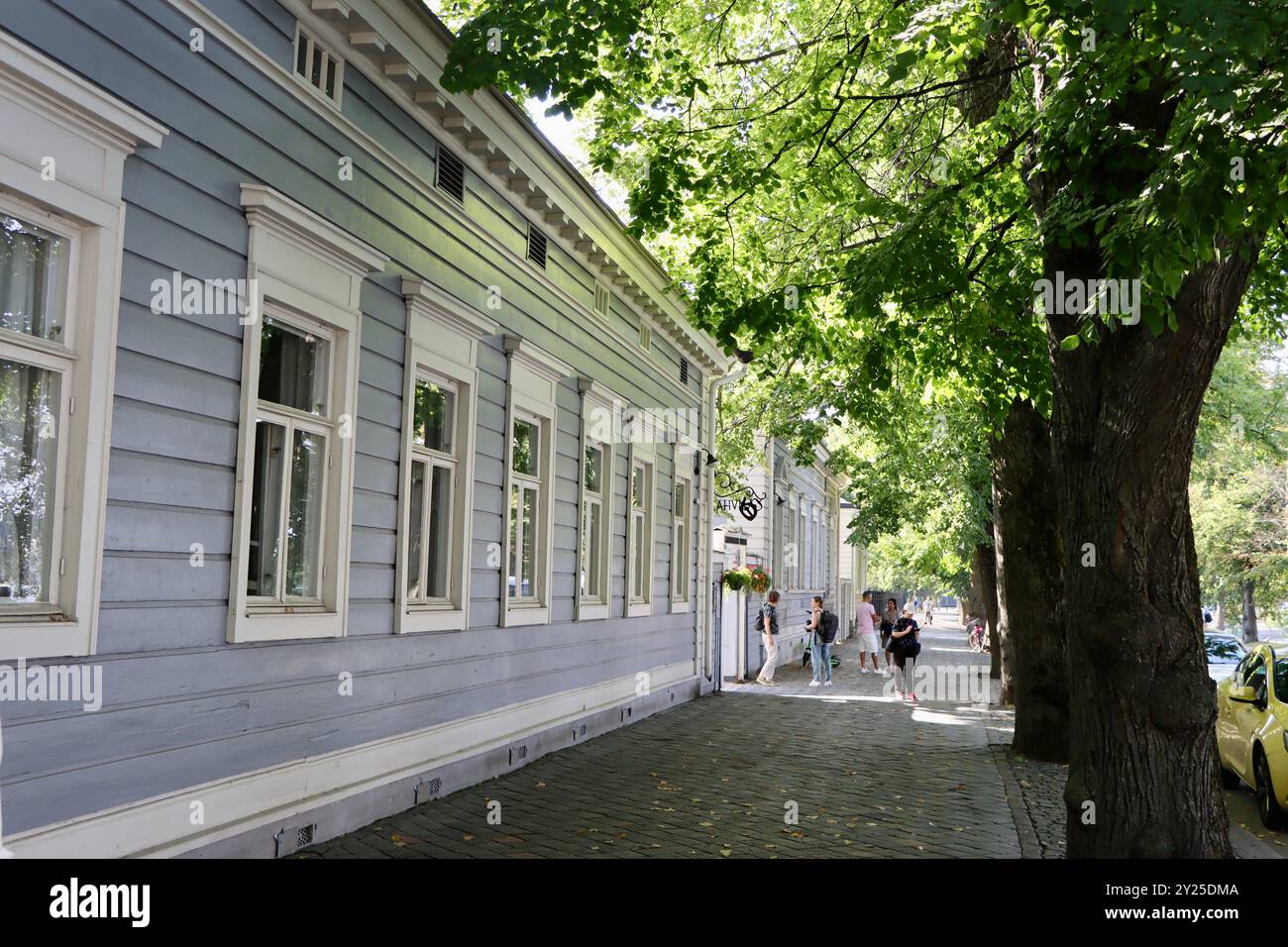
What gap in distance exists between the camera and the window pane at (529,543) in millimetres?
11594

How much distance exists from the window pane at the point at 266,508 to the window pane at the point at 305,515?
15 centimetres

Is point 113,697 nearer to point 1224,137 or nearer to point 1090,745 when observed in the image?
point 1090,745

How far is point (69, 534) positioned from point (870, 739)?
11.3 m

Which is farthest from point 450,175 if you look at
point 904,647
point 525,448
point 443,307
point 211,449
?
Answer: point 904,647

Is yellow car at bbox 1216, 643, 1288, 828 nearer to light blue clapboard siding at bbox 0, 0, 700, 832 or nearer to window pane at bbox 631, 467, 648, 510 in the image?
light blue clapboard siding at bbox 0, 0, 700, 832

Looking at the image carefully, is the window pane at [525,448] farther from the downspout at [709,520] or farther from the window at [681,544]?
the downspout at [709,520]

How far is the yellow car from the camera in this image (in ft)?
32.1

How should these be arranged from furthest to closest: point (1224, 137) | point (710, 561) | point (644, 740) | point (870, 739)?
point (710, 561) → point (870, 739) → point (644, 740) → point (1224, 137)

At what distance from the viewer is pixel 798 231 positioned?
14.4 metres

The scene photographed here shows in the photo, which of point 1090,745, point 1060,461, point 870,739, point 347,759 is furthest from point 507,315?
point 870,739

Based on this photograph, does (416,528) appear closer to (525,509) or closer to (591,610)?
(525,509)

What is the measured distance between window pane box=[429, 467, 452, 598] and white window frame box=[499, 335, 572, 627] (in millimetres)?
1036

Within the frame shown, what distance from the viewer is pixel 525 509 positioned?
11602 mm

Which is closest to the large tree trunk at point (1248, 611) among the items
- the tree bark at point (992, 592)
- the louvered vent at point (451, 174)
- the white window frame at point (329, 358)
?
the tree bark at point (992, 592)
